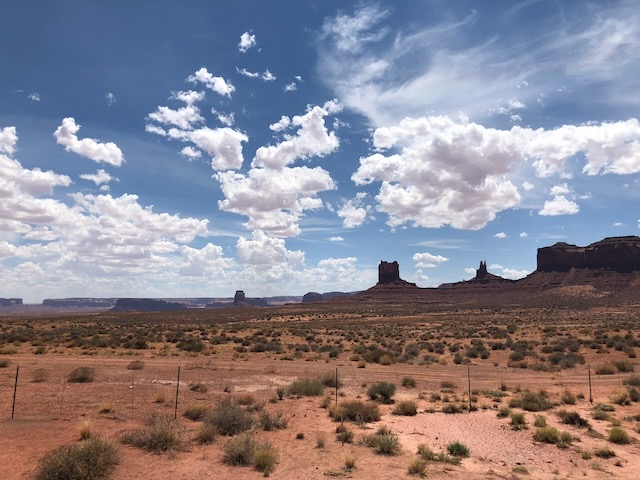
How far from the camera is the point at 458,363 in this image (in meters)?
29.6

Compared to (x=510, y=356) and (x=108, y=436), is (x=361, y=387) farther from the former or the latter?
(x=510, y=356)

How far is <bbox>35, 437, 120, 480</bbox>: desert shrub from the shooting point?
354 inches

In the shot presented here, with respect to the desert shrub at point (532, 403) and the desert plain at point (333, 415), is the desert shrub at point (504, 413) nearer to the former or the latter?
the desert plain at point (333, 415)

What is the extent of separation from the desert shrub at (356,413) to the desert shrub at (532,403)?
613 cm

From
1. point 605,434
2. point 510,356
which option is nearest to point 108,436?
point 605,434

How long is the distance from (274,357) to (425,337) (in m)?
18.9

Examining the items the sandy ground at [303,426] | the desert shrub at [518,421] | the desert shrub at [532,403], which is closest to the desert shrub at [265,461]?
the sandy ground at [303,426]

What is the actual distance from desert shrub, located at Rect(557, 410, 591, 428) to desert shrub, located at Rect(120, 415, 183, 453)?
12.8 meters

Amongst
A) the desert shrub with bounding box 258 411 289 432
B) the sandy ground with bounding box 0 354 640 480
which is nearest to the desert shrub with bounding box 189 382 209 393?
the sandy ground with bounding box 0 354 640 480

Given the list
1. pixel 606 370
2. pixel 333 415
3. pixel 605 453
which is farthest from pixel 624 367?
pixel 333 415

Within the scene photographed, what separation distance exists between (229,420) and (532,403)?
1184cm

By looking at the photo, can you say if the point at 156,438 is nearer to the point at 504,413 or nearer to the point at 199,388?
the point at 199,388

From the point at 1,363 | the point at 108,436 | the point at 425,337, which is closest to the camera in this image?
the point at 108,436

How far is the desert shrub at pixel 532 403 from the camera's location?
54.9ft
